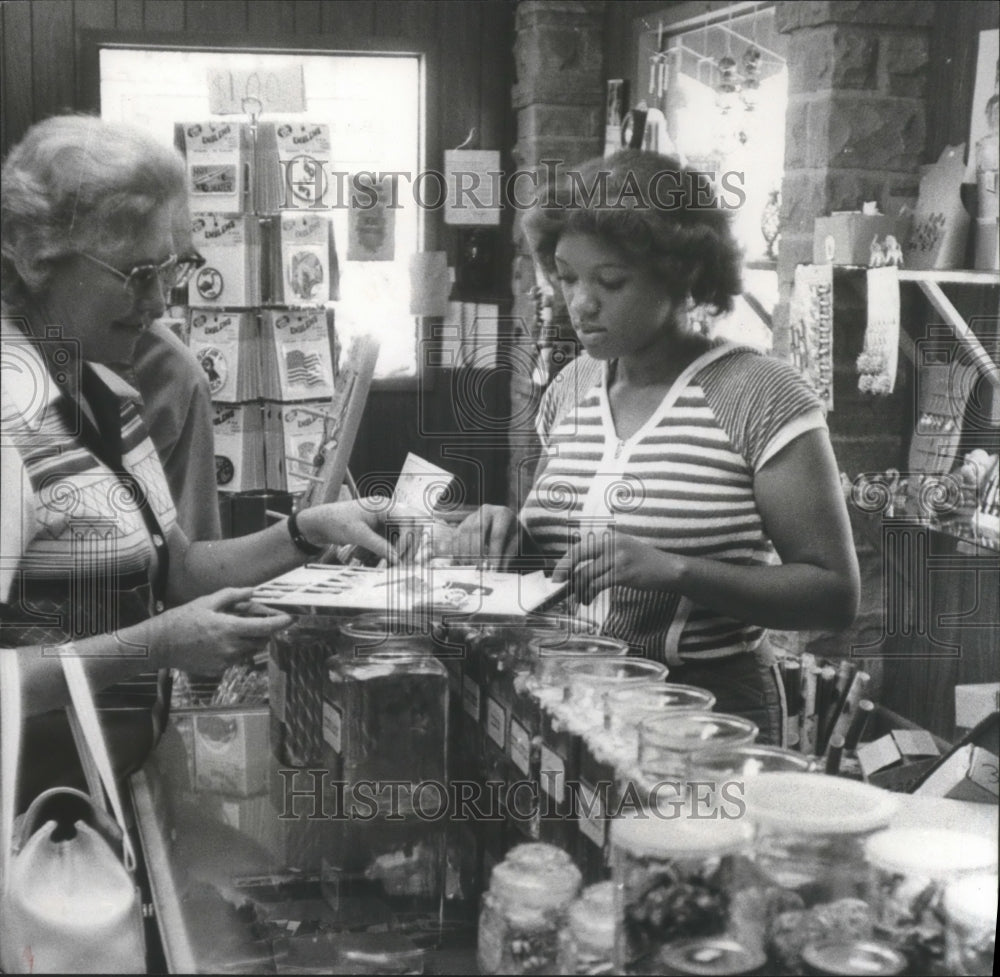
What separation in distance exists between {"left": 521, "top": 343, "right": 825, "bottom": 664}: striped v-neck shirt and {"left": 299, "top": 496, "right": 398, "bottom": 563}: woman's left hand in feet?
0.54

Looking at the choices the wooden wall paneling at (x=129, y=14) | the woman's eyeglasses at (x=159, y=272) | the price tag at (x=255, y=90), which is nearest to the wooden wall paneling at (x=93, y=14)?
the wooden wall paneling at (x=129, y=14)

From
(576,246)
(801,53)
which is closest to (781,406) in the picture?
(576,246)

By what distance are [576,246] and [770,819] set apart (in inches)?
24.1

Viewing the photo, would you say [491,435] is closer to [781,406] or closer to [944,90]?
[781,406]

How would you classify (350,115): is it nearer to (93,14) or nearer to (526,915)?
(93,14)

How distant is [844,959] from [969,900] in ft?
0.40

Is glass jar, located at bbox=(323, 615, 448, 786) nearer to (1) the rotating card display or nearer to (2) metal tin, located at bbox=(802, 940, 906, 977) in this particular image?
(1) the rotating card display

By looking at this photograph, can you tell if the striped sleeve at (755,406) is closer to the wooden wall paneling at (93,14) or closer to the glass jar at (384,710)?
the glass jar at (384,710)

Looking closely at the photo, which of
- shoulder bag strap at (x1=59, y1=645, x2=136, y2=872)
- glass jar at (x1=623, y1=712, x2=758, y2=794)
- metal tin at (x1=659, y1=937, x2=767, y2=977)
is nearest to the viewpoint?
metal tin at (x1=659, y1=937, x2=767, y2=977)

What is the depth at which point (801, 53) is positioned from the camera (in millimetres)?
1448

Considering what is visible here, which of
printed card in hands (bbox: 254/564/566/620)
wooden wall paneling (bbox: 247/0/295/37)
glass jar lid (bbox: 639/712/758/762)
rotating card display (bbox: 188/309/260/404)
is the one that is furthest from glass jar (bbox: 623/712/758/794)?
wooden wall paneling (bbox: 247/0/295/37)

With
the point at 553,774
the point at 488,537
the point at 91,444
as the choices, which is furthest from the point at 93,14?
the point at 553,774

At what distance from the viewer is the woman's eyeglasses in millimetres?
1215

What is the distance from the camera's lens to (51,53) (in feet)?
4.21
